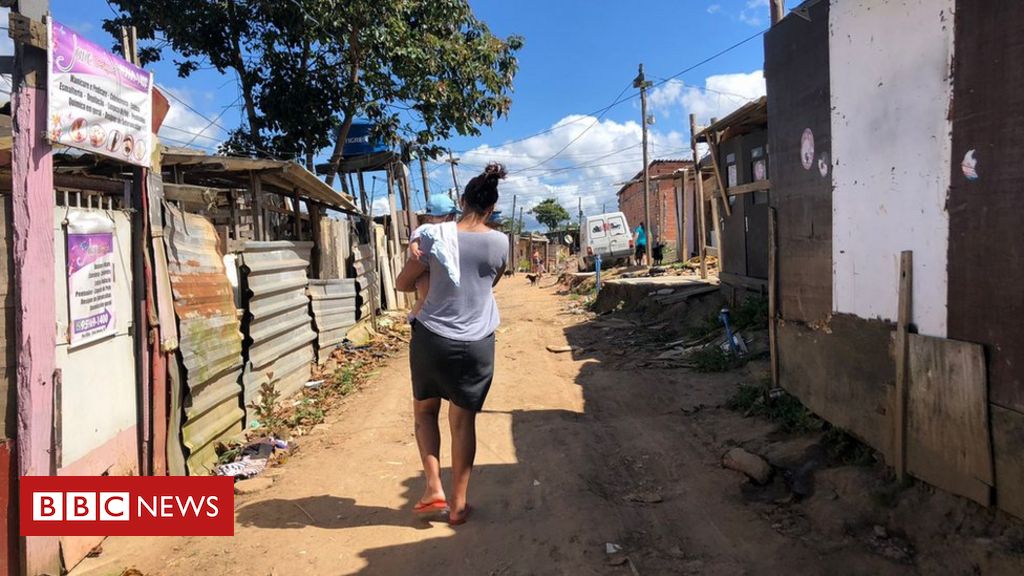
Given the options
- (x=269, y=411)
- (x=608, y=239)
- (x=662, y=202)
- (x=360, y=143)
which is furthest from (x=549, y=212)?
(x=269, y=411)

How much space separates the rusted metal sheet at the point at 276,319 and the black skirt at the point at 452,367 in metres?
2.97

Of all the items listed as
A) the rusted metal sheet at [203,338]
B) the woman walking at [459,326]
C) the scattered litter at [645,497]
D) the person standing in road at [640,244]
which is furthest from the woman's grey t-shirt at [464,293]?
the person standing in road at [640,244]

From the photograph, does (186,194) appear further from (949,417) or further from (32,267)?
(949,417)

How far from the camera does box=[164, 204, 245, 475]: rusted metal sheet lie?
14.0 ft

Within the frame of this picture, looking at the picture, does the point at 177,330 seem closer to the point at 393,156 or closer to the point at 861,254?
the point at 861,254

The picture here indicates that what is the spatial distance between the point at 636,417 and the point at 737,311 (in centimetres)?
322

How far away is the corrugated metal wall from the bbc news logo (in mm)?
4729

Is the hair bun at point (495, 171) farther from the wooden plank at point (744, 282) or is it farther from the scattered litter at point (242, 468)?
the wooden plank at point (744, 282)

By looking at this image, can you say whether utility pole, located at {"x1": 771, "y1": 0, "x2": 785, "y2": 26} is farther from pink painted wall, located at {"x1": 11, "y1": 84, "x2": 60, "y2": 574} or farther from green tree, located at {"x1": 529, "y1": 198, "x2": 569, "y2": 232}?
green tree, located at {"x1": 529, "y1": 198, "x2": 569, "y2": 232}

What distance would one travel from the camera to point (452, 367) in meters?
3.14

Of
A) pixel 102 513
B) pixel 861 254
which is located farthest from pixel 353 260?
pixel 861 254

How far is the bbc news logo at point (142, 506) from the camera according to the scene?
308cm

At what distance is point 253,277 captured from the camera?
6.14 meters

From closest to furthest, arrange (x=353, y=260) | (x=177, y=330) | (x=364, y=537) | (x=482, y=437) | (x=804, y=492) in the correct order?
(x=364, y=537) → (x=804, y=492) → (x=177, y=330) → (x=482, y=437) → (x=353, y=260)
